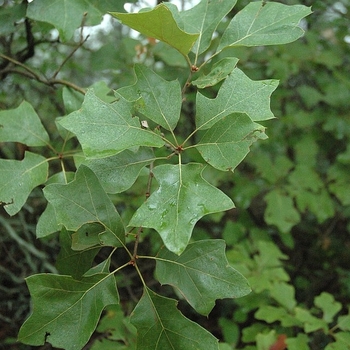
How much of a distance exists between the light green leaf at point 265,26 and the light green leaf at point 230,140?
21 centimetres

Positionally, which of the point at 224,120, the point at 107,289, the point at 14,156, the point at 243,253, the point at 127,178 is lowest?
the point at 243,253

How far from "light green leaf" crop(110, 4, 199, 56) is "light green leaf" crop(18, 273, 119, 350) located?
1.54 ft

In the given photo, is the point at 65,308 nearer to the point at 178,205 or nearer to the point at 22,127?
the point at 178,205

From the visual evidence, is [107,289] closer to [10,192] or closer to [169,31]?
[10,192]

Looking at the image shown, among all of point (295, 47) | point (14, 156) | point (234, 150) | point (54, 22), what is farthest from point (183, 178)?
point (295, 47)

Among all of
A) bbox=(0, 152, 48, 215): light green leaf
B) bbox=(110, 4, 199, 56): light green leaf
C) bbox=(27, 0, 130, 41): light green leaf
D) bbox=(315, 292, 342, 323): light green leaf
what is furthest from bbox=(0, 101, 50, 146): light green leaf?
bbox=(315, 292, 342, 323): light green leaf

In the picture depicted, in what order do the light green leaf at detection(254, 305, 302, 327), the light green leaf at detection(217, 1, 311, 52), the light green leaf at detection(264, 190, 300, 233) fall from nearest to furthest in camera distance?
the light green leaf at detection(217, 1, 311, 52) < the light green leaf at detection(254, 305, 302, 327) < the light green leaf at detection(264, 190, 300, 233)

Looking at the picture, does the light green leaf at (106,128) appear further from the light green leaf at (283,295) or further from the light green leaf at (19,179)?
the light green leaf at (283,295)

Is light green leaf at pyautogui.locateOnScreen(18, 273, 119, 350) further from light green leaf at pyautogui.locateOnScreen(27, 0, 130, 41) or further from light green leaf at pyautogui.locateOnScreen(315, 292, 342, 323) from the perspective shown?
light green leaf at pyautogui.locateOnScreen(315, 292, 342, 323)

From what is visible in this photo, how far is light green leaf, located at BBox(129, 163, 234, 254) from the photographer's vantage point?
716 mm

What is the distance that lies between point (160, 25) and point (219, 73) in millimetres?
154

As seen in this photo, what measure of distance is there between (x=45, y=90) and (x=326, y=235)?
1706 mm

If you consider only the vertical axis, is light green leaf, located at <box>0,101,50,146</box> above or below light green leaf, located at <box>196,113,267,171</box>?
below

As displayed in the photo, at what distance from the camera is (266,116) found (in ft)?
2.74
